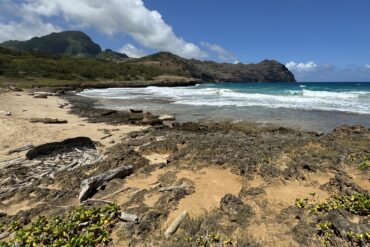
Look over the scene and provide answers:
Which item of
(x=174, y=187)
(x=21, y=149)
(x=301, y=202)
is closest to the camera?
(x=301, y=202)

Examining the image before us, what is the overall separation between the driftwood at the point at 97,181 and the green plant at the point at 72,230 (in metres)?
1.05

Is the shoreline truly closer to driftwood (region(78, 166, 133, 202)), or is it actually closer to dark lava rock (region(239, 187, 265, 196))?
dark lava rock (region(239, 187, 265, 196))

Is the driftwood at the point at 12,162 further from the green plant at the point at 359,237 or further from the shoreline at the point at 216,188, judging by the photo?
the green plant at the point at 359,237

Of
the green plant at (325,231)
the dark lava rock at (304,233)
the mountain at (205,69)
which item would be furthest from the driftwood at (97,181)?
the mountain at (205,69)

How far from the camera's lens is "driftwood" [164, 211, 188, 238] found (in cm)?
487

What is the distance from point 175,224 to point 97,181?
2.84 metres

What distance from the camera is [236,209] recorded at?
17.9 ft

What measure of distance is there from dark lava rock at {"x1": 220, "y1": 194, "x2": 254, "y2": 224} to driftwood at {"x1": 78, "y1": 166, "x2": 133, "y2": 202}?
10.5ft

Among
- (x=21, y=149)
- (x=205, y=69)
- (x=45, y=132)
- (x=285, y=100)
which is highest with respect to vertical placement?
(x=205, y=69)

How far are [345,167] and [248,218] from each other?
3.92m

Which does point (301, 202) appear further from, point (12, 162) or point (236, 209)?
point (12, 162)

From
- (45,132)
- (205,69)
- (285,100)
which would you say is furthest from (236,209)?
(205,69)

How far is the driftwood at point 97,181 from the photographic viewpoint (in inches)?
259

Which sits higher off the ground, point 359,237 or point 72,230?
point 359,237
